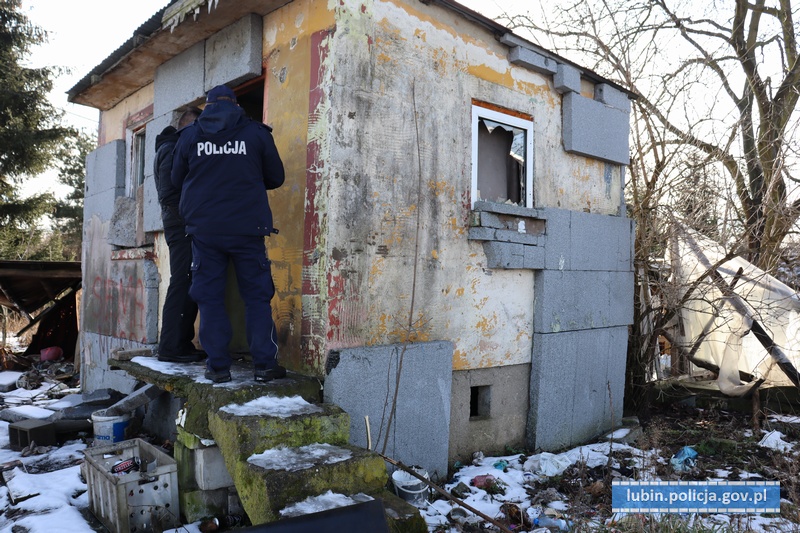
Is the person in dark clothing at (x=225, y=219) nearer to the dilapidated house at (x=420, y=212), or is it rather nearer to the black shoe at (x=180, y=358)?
the dilapidated house at (x=420, y=212)

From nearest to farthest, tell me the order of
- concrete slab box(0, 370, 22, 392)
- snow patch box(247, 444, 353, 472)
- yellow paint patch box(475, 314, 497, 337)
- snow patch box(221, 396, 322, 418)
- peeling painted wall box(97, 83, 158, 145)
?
1. snow patch box(247, 444, 353, 472)
2. snow patch box(221, 396, 322, 418)
3. yellow paint patch box(475, 314, 497, 337)
4. peeling painted wall box(97, 83, 158, 145)
5. concrete slab box(0, 370, 22, 392)

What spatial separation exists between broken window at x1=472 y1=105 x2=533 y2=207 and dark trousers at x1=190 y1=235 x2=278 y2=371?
225cm

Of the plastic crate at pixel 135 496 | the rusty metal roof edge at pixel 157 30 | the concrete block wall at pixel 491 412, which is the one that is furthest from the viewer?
the concrete block wall at pixel 491 412

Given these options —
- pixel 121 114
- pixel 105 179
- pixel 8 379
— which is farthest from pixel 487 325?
pixel 8 379

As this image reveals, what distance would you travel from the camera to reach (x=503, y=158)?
5629 mm

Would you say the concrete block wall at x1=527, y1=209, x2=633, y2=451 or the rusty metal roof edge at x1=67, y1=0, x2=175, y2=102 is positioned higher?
the rusty metal roof edge at x1=67, y1=0, x2=175, y2=102

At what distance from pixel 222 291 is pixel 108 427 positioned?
2.00 m

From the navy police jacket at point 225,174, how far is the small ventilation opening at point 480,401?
267 cm

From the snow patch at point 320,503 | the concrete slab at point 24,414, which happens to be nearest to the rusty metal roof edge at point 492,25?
the snow patch at point 320,503

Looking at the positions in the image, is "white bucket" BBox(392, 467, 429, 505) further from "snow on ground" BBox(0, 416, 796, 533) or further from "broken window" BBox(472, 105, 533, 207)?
"broken window" BBox(472, 105, 533, 207)

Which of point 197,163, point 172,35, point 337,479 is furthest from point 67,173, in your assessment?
point 337,479

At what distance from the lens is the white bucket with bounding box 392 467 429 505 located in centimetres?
407

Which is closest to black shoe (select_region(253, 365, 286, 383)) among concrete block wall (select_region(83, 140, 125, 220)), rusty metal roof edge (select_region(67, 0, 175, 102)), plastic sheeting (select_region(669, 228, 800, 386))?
rusty metal roof edge (select_region(67, 0, 175, 102))

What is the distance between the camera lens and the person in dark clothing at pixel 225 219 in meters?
3.75
